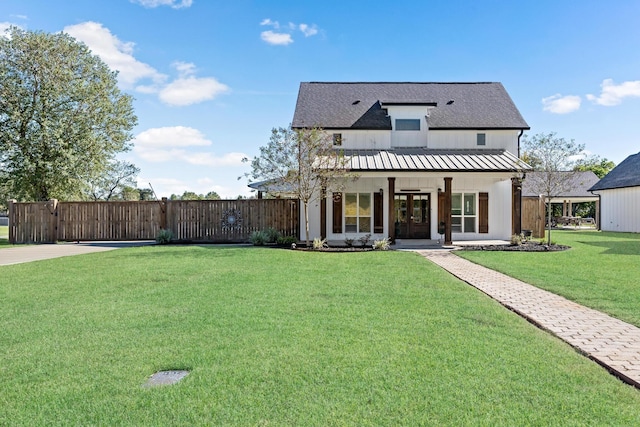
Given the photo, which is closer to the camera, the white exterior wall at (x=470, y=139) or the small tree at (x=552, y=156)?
the small tree at (x=552, y=156)

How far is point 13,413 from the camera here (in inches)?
122

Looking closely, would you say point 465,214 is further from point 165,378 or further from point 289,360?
point 165,378

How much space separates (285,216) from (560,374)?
53.1ft

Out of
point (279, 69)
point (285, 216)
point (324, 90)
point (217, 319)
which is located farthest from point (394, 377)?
point (324, 90)

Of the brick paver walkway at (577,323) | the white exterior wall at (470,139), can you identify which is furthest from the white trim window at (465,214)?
the brick paver walkway at (577,323)

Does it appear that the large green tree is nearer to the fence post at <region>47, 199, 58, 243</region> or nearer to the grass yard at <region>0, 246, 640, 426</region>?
the fence post at <region>47, 199, 58, 243</region>

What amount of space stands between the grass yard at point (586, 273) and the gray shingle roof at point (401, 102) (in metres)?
8.66

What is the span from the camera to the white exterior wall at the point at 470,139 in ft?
67.8

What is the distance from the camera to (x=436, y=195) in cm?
1964

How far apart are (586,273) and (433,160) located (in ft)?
30.5

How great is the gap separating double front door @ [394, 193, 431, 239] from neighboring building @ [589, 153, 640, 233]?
1799 cm

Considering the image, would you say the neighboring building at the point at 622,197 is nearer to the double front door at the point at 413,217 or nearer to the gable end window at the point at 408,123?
the gable end window at the point at 408,123

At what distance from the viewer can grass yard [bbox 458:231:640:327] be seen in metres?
6.87

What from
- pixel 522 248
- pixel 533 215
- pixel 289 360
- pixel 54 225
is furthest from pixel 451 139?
pixel 54 225
